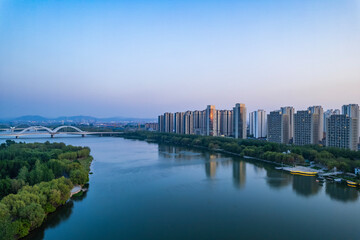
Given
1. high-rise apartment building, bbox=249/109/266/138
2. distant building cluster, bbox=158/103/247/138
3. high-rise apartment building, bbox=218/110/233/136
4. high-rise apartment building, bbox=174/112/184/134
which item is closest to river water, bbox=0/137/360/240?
distant building cluster, bbox=158/103/247/138

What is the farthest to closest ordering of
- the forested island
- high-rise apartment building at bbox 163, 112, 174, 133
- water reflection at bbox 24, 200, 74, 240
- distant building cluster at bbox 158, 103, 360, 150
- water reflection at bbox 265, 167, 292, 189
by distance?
high-rise apartment building at bbox 163, 112, 174, 133, distant building cluster at bbox 158, 103, 360, 150, water reflection at bbox 265, 167, 292, 189, water reflection at bbox 24, 200, 74, 240, the forested island

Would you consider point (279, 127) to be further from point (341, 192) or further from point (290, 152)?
point (341, 192)

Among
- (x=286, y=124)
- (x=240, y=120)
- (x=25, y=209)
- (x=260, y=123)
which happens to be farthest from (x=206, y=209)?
(x=260, y=123)

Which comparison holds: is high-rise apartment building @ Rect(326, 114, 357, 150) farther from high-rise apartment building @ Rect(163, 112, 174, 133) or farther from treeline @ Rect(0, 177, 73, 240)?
high-rise apartment building @ Rect(163, 112, 174, 133)

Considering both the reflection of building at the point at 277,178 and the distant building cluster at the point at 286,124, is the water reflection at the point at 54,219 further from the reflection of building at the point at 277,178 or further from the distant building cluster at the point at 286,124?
the distant building cluster at the point at 286,124

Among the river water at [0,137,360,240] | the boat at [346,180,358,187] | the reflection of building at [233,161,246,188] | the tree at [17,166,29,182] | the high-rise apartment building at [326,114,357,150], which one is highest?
the high-rise apartment building at [326,114,357,150]

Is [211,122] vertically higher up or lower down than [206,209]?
higher up

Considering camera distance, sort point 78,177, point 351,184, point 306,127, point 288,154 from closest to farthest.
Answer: point 78,177 < point 351,184 < point 288,154 < point 306,127

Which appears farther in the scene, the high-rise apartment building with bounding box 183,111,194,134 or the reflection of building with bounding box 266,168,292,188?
the high-rise apartment building with bounding box 183,111,194,134

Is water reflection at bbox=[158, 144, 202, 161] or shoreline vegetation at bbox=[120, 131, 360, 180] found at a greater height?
shoreline vegetation at bbox=[120, 131, 360, 180]
